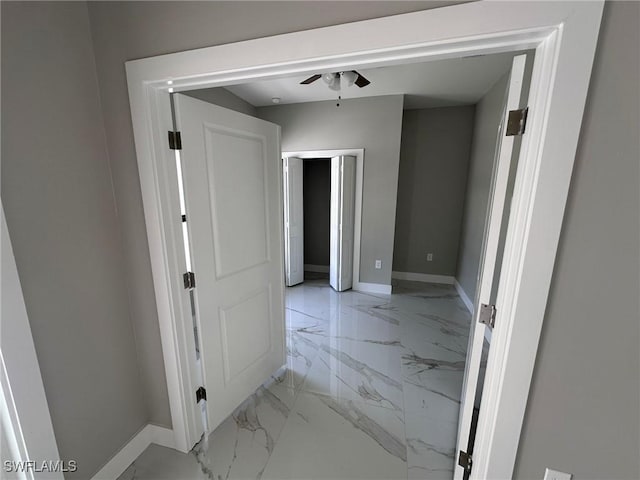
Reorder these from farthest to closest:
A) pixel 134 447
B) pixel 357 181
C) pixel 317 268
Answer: pixel 317 268 → pixel 357 181 → pixel 134 447

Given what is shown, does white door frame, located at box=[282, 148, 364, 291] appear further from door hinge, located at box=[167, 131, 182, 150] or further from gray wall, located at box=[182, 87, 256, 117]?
door hinge, located at box=[167, 131, 182, 150]

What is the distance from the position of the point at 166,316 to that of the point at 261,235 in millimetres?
748

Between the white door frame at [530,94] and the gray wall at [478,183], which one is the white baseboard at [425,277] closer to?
the gray wall at [478,183]

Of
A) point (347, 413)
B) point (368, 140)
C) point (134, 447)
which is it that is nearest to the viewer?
point (134, 447)

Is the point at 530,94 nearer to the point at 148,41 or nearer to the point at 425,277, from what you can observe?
the point at 148,41

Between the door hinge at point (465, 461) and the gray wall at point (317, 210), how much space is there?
3.88 m

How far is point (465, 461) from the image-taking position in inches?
48.0

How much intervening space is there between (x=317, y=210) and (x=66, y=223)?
13.0 ft

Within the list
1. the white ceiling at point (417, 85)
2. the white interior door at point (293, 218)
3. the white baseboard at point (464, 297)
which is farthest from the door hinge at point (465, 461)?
the white interior door at point (293, 218)

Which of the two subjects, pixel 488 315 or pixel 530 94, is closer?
pixel 530 94

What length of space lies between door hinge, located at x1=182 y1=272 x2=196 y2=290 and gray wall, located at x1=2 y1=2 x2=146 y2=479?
1.07 ft

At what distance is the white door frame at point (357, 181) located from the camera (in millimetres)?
3717

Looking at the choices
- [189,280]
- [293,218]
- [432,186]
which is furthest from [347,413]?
[432,186]

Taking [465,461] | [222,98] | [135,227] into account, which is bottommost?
[465,461]
